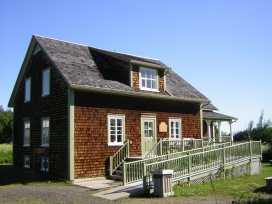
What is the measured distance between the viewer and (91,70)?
722 inches

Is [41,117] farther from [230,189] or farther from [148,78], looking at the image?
[230,189]

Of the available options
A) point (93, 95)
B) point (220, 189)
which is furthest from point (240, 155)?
point (93, 95)

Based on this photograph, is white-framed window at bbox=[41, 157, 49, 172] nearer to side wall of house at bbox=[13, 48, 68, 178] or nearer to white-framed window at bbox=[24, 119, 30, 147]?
side wall of house at bbox=[13, 48, 68, 178]

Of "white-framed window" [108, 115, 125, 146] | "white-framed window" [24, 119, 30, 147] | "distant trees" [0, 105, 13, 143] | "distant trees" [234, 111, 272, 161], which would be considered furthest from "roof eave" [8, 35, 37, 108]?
"distant trees" [0, 105, 13, 143]

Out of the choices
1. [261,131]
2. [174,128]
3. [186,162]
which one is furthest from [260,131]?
[186,162]

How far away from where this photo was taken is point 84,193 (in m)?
13.0

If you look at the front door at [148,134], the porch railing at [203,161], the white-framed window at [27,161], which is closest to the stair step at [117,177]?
the front door at [148,134]

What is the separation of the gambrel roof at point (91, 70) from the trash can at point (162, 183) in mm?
6181

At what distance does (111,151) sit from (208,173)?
5.19 meters

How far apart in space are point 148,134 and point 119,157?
2.69 metres

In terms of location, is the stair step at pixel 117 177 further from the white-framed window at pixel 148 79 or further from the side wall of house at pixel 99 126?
the white-framed window at pixel 148 79

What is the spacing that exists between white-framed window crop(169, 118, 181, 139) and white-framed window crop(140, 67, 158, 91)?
7.91ft

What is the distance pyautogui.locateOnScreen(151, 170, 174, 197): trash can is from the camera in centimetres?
1208

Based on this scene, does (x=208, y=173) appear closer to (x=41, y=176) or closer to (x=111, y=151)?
(x=111, y=151)
